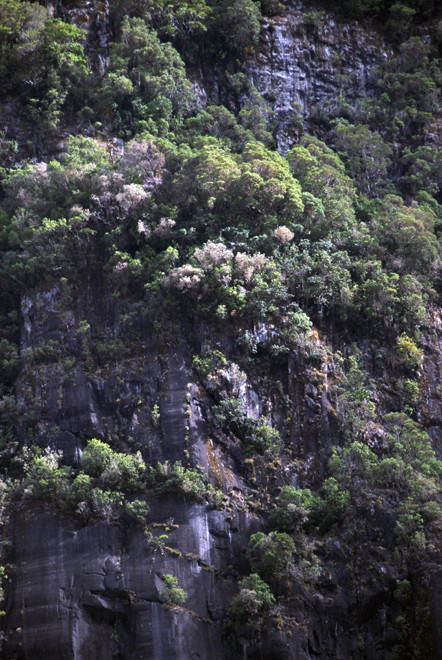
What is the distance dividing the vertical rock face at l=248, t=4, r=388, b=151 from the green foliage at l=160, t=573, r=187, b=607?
2285 centimetres

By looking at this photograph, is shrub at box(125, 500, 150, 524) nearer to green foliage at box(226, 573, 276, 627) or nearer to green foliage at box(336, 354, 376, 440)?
green foliage at box(226, 573, 276, 627)

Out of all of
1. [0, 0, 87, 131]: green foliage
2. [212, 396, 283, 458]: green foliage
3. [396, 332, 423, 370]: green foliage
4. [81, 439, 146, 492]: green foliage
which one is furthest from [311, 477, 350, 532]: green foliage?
[0, 0, 87, 131]: green foliage

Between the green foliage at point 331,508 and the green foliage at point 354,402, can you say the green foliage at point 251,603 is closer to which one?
the green foliage at point 331,508

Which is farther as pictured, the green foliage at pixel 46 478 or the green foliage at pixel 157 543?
the green foliage at pixel 46 478

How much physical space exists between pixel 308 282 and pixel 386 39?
20627mm

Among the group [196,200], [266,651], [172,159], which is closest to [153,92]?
[172,159]

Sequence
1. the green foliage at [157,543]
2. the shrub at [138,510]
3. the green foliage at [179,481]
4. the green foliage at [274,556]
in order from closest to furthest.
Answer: the green foliage at [274,556], the green foliage at [157,543], the shrub at [138,510], the green foliage at [179,481]

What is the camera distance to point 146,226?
28734 mm

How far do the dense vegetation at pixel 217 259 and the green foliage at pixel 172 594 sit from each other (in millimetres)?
145

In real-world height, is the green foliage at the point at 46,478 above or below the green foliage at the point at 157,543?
above

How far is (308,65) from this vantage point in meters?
40.9

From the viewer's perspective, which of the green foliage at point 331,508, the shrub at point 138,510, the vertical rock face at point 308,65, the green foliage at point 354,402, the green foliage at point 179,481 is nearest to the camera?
the shrub at point 138,510

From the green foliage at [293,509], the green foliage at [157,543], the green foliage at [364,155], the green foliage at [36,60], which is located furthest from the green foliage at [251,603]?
the green foliage at [36,60]

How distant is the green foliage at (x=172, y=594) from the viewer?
2261cm
